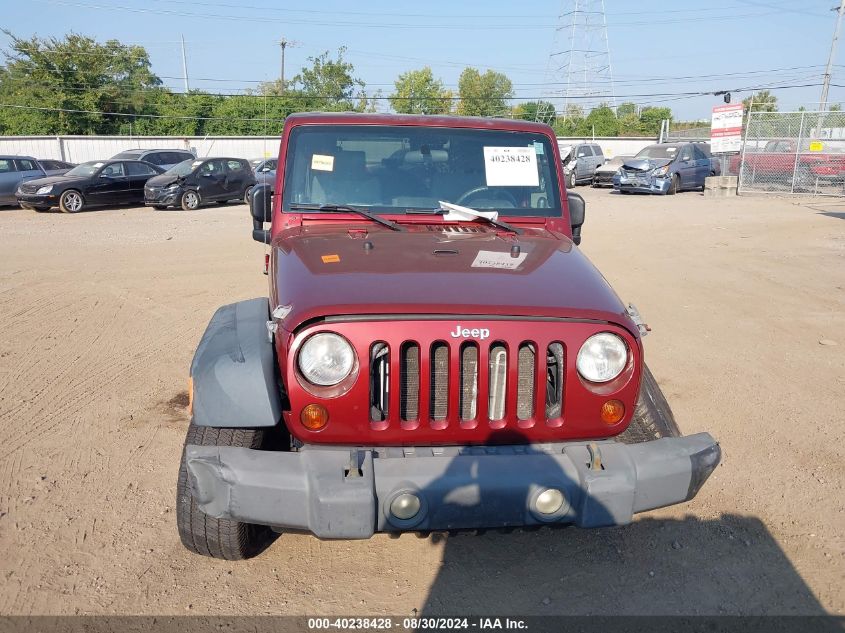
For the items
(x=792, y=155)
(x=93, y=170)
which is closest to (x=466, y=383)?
(x=93, y=170)

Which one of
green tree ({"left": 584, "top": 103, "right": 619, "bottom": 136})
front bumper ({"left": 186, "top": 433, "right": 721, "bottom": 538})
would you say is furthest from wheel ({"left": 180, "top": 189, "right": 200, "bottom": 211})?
green tree ({"left": 584, "top": 103, "right": 619, "bottom": 136})

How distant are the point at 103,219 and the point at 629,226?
1141 cm

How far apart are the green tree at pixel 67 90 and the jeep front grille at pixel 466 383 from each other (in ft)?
150

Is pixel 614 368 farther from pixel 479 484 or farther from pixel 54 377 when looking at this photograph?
pixel 54 377

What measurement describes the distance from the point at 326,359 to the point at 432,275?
2.02ft

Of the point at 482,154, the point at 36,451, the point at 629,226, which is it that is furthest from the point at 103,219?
the point at 482,154

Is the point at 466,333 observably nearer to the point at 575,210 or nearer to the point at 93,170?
the point at 575,210

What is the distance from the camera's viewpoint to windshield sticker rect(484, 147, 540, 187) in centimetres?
407

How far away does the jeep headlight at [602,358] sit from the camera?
271 centimetres

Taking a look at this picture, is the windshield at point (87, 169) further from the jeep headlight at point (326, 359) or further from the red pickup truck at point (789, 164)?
the red pickup truck at point (789, 164)

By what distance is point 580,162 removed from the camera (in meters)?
25.4

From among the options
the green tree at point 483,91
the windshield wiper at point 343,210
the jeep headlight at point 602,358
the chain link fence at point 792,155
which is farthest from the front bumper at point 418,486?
the green tree at point 483,91

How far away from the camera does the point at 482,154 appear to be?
13.4ft

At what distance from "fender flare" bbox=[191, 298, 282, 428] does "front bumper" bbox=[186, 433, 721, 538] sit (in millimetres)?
208
